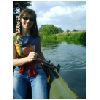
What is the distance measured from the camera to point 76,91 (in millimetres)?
2891

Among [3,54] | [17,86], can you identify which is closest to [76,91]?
[17,86]

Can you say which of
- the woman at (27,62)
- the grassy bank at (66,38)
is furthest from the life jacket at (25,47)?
the grassy bank at (66,38)

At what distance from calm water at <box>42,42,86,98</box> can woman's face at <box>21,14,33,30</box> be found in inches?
8.7

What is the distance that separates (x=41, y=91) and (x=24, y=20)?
593 millimetres

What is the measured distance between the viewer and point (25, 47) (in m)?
2.88

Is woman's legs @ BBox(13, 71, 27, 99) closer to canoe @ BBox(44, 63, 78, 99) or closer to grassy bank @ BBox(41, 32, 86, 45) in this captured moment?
canoe @ BBox(44, 63, 78, 99)

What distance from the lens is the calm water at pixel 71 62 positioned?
2883 millimetres

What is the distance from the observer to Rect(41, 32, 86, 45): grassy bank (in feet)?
9.58

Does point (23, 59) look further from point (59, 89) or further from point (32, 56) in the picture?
point (59, 89)

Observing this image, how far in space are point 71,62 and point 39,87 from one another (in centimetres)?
35

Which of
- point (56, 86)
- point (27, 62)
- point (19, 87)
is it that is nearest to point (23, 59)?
point (27, 62)

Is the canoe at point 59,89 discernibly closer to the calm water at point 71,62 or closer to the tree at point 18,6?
the calm water at point 71,62

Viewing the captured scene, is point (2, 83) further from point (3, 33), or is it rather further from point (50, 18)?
point (50, 18)
